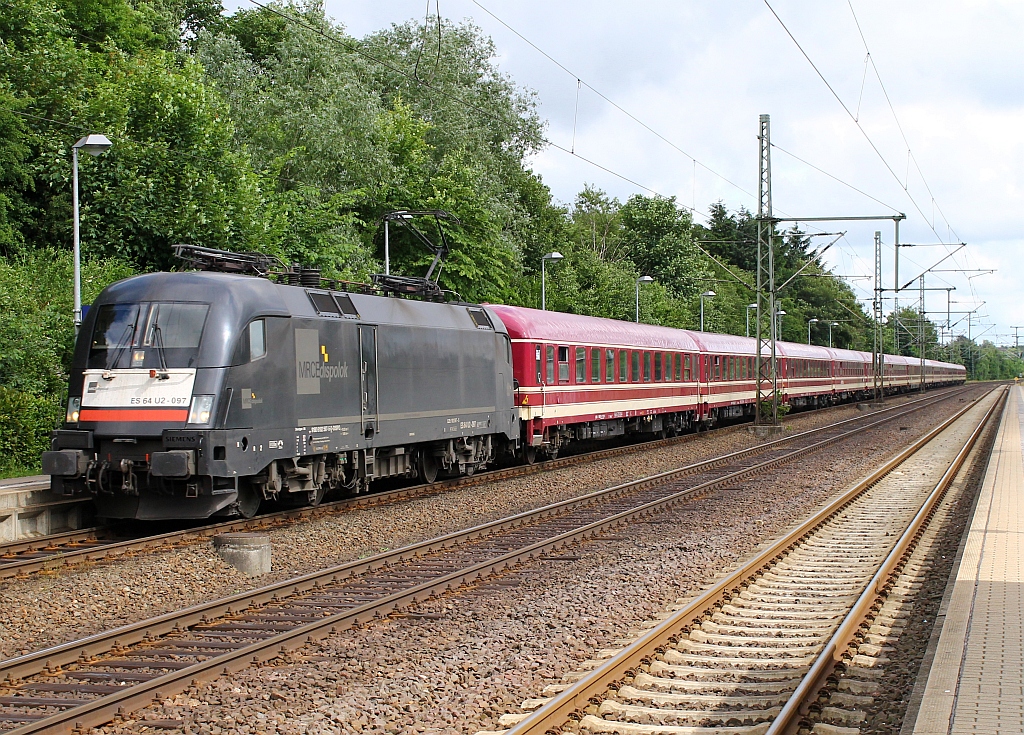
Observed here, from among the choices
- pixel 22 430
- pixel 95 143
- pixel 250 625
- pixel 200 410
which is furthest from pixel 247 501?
pixel 95 143

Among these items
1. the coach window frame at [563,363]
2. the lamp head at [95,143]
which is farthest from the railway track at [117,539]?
the lamp head at [95,143]

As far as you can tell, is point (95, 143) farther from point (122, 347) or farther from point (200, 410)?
point (200, 410)

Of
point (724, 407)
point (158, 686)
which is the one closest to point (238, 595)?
point (158, 686)

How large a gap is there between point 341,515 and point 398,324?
3578mm

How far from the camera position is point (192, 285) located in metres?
13.9

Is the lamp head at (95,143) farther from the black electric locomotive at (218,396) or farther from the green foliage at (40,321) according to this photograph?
the black electric locomotive at (218,396)

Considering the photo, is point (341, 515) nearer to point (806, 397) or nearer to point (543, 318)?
point (543, 318)

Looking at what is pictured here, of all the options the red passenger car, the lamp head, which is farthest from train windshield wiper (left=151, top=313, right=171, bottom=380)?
the red passenger car

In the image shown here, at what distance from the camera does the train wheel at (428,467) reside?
19.7m

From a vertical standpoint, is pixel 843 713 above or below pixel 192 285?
below

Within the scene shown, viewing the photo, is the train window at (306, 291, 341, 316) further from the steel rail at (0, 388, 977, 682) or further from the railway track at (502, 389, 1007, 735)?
the railway track at (502, 389, 1007, 735)

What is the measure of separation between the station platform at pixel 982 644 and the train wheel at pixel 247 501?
9.46 meters

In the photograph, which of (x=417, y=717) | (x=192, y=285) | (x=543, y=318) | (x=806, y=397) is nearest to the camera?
(x=417, y=717)

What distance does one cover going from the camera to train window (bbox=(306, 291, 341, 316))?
15.6 metres
